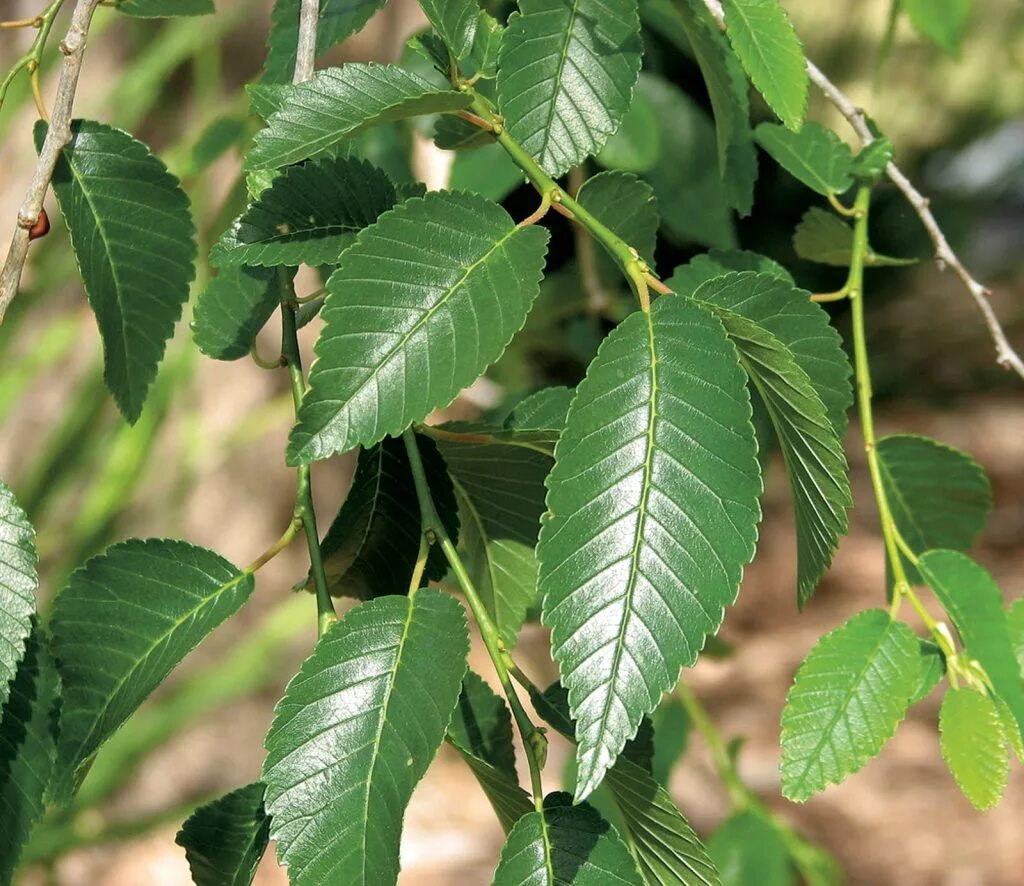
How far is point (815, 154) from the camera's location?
743mm

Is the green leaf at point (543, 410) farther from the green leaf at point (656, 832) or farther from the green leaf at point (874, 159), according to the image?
the green leaf at point (874, 159)

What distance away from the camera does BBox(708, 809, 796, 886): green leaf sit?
3.67ft

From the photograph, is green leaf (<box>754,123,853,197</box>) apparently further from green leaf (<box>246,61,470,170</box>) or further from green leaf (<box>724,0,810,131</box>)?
green leaf (<box>246,61,470,170</box>)

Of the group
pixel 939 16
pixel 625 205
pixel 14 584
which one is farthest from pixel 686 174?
pixel 14 584

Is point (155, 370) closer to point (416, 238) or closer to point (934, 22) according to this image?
point (416, 238)

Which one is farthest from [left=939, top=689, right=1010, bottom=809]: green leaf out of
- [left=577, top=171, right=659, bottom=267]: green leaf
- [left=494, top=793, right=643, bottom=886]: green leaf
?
[left=577, top=171, right=659, bottom=267]: green leaf

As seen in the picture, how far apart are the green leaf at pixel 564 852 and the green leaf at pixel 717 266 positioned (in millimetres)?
337

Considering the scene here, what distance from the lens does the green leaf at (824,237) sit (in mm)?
762

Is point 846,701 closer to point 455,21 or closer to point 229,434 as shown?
point 455,21

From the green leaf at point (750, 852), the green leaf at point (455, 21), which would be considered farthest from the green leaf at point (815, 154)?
the green leaf at point (750, 852)

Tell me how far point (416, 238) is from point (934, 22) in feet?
1.94

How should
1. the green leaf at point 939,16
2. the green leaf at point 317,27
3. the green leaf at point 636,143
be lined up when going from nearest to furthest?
1. the green leaf at point 317,27
2. the green leaf at point 939,16
3. the green leaf at point 636,143

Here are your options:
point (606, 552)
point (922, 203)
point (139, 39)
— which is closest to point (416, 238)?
point (606, 552)

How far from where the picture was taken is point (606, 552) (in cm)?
42
